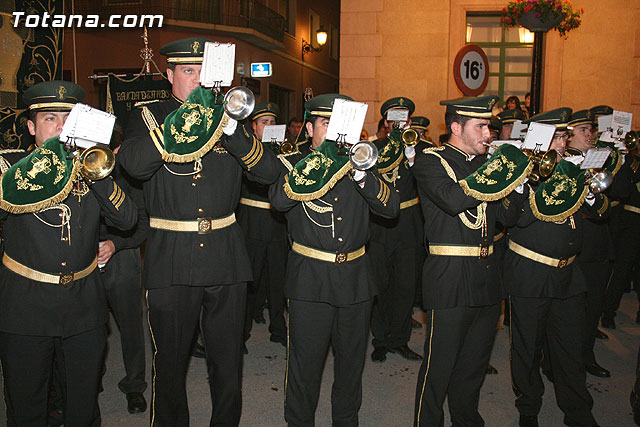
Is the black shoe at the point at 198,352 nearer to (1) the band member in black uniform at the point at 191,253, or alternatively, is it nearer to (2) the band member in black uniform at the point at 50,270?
(1) the band member in black uniform at the point at 191,253

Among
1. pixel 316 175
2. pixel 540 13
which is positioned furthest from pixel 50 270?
pixel 540 13

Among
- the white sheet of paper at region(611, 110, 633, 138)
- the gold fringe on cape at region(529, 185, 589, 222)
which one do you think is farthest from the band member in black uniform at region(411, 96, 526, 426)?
the white sheet of paper at region(611, 110, 633, 138)

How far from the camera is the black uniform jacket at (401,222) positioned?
5226 millimetres

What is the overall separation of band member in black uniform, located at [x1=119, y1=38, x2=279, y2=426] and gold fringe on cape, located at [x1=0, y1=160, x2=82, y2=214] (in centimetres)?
27

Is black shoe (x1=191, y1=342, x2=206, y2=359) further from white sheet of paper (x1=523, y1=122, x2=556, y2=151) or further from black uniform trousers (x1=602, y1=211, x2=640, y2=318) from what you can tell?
black uniform trousers (x1=602, y1=211, x2=640, y2=318)

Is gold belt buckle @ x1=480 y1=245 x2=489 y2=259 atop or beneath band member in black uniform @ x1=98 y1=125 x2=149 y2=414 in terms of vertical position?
→ atop

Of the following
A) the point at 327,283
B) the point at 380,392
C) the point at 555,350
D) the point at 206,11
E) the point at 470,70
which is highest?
the point at 206,11

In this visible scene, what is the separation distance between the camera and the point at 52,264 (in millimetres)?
2834

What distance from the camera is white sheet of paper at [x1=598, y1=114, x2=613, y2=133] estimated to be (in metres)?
4.86

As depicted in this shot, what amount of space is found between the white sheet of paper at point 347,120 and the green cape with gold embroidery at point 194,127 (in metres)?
0.59

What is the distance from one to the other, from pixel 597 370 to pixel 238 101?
12.9 feet

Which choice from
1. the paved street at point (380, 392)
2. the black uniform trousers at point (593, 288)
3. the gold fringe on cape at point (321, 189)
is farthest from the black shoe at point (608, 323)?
the gold fringe on cape at point (321, 189)

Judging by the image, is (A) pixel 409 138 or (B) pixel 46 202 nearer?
(B) pixel 46 202

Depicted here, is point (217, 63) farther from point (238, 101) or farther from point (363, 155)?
point (363, 155)
